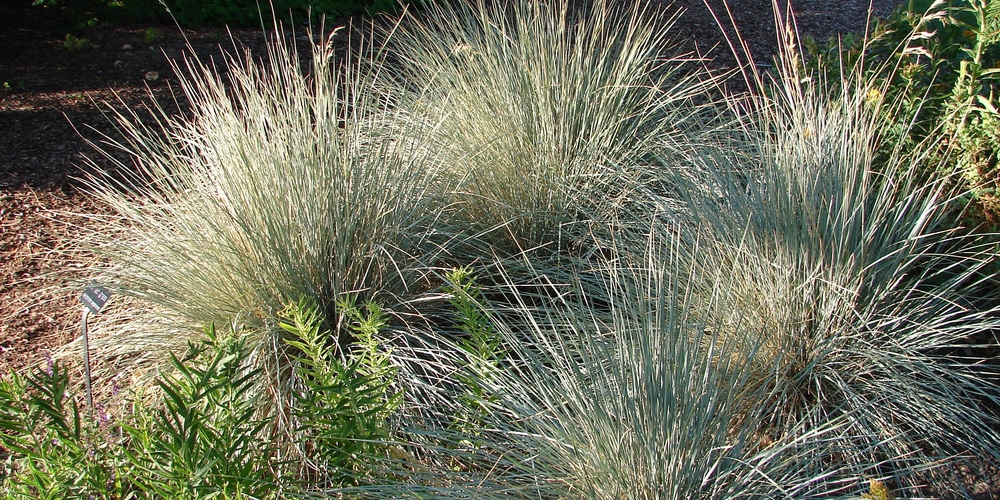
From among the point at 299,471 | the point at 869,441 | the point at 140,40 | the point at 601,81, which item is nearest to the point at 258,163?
the point at 299,471

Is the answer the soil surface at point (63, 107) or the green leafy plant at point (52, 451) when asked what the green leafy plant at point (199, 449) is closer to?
the green leafy plant at point (52, 451)

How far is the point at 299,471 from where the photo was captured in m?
2.19

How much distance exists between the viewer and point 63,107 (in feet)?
15.5

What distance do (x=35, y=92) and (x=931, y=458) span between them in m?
5.16

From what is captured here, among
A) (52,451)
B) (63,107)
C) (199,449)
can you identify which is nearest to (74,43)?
(63,107)

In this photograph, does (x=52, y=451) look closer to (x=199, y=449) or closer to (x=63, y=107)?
(x=199, y=449)

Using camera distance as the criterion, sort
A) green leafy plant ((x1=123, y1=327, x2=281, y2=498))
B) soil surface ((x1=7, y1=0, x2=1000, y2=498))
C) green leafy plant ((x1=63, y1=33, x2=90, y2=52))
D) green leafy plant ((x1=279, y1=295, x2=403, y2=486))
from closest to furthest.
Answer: green leafy plant ((x1=123, y1=327, x2=281, y2=498)) → green leafy plant ((x1=279, y1=295, x2=403, y2=486)) → soil surface ((x1=7, y1=0, x2=1000, y2=498)) → green leafy plant ((x1=63, y1=33, x2=90, y2=52))

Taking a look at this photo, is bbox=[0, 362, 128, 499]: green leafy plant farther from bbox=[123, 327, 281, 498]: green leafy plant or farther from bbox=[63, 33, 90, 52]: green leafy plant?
bbox=[63, 33, 90, 52]: green leafy plant

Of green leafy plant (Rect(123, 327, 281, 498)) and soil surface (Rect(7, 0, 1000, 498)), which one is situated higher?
green leafy plant (Rect(123, 327, 281, 498))

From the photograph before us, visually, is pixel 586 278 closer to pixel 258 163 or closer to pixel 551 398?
pixel 551 398

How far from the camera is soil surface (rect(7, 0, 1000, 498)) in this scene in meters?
3.09

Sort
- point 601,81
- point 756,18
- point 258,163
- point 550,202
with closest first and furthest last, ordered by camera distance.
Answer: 1. point 258,163
2. point 550,202
3. point 601,81
4. point 756,18

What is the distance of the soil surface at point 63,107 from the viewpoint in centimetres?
309

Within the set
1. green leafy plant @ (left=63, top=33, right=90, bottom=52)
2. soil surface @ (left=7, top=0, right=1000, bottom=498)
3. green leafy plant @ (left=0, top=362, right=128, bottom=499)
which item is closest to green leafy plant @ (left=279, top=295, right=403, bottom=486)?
green leafy plant @ (left=0, top=362, right=128, bottom=499)
